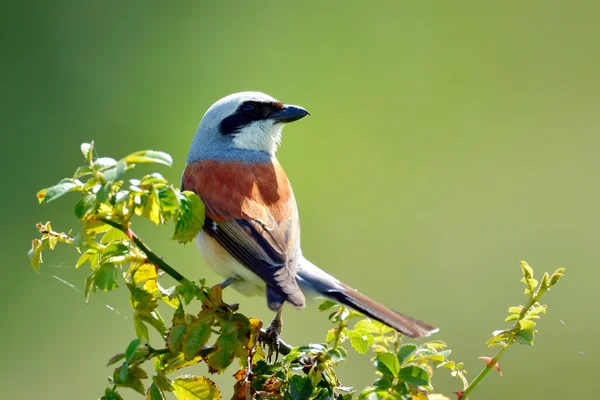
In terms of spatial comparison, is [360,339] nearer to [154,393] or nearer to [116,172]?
[154,393]

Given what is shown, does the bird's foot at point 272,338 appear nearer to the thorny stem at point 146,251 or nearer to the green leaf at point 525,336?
the thorny stem at point 146,251

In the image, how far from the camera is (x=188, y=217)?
1669 millimetres

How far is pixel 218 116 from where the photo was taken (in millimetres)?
3236

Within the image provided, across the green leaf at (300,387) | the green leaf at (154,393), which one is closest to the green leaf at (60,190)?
the green leaf at (154,393)

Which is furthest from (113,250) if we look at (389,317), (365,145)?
(365,145)

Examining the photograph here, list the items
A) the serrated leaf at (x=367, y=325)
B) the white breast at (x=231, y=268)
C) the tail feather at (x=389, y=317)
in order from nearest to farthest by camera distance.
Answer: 1. the serrated leaf at (x=367, y=325)
2. the tail feather at (x=389, y=317)
3. the white breast at (x=231, y=268)

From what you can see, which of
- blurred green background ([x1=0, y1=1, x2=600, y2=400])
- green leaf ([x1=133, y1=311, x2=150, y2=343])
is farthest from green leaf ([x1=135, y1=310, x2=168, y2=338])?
blurred green background ([x1=0, y1=1, x2=600, y2=400])

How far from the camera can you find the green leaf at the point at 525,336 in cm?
161

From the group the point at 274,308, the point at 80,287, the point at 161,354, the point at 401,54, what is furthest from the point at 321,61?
the point at 161,354

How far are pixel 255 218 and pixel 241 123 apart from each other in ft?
2.36

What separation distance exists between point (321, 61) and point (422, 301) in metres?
2.98

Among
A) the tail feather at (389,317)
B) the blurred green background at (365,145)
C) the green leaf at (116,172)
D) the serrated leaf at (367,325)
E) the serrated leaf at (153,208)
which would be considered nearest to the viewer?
the green leaf at (116,172)

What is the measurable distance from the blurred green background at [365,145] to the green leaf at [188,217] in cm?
282

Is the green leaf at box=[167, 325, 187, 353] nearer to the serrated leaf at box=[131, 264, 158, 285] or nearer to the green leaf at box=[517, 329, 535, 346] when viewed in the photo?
the serrated leaf at box=[131, 264, 158, 285]
